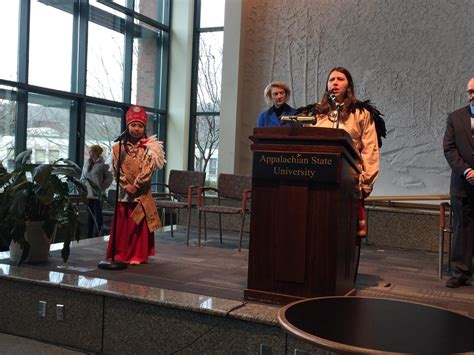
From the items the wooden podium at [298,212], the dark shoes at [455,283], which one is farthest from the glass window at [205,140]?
the wooden podium at [298,212]

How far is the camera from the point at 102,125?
9.05 m

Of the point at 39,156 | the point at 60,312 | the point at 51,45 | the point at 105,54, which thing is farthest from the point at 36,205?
the point at 105,54

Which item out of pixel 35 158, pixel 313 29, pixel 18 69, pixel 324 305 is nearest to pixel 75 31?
pixel 18 69

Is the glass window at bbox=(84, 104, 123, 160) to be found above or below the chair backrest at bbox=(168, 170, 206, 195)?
above

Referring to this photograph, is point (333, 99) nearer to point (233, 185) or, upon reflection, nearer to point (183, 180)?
point (233, 185)

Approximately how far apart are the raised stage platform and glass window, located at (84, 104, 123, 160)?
4.75m

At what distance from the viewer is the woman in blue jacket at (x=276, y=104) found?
4777mm

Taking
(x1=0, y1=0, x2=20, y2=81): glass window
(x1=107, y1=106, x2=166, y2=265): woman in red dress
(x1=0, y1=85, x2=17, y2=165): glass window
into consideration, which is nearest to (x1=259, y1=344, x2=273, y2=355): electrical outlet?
(x1=107, y1=106, x2=166, y2=265): woman in red dress

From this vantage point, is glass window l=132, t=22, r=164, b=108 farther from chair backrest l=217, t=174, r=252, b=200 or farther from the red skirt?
the red skirt

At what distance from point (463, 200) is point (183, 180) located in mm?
3680

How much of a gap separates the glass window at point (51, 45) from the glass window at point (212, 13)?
9.24ft

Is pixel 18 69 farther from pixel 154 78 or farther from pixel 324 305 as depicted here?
pixel 324 305

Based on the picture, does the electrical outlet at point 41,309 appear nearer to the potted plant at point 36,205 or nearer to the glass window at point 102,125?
the potted plant at point 36,205

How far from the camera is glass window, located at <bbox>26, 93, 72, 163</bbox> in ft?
24.9
